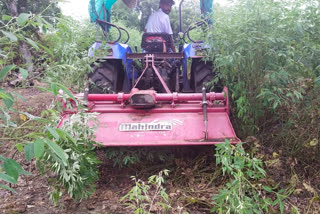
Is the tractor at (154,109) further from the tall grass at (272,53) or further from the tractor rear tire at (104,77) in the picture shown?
the tall grass at (272,53)

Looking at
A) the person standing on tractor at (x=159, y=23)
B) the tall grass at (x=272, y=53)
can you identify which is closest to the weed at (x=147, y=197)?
the tall grass at (x=272, y=53)

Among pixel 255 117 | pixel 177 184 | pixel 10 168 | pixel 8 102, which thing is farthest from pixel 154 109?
pixel 10 168

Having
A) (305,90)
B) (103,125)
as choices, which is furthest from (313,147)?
(103,125)

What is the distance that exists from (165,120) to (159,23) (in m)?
2.30

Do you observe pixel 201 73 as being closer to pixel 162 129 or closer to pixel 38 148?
pixel 162 129

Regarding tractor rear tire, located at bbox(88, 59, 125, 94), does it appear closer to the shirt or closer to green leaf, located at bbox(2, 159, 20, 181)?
the shirt

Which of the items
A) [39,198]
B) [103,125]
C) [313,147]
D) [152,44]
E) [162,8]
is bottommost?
[39,198]

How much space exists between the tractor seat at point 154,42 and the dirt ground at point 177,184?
184cm

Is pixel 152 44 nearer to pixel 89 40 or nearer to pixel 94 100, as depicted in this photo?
pixel 89 40

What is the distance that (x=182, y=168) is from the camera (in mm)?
2873

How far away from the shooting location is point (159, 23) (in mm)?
4793

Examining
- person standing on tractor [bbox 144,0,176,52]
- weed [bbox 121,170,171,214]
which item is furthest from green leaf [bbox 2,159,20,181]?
person standing on tractor [bbox 144,0,176,52]

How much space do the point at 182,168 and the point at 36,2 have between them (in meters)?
8.36

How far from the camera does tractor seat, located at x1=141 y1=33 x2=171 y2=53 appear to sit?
446cm
